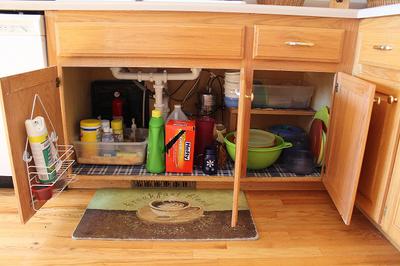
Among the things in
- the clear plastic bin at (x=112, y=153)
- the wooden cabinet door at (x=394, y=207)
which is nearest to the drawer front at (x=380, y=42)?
the wooden cabinet door at (x=394, y=207)

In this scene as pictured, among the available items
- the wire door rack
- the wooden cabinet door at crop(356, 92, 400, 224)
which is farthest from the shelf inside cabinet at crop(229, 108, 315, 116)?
the wire door rack

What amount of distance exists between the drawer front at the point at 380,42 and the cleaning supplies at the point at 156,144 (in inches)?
34.1

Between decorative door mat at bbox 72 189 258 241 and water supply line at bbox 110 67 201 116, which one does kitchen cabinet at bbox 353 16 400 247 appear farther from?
water supply line at bbox 110 67 201 116

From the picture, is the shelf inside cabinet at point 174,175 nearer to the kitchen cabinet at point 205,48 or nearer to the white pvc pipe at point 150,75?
the kitchen cabinet at point 205,48

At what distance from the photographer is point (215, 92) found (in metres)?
1.82

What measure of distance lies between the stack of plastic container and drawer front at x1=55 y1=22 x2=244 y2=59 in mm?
339

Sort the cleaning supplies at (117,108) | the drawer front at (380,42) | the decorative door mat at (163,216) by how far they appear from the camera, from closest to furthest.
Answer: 1. the drawer front at (380,42)
2. the decorative door mat at (163,216)
3. the cleaning supplies at (117,108)

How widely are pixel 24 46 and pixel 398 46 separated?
52.2 inches

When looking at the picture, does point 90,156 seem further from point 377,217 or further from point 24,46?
point 377,217

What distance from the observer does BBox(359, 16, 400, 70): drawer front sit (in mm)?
1035

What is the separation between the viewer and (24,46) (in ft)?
3.95

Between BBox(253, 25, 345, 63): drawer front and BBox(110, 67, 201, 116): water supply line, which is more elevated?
BBox(253, 25, 345, 63): drawer front

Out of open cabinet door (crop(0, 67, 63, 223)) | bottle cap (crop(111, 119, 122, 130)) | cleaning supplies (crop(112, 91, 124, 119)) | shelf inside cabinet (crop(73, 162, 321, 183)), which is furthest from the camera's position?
cleaning supplies (crop(112, 91, 124, 119))

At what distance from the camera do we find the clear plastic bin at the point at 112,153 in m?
1.46
